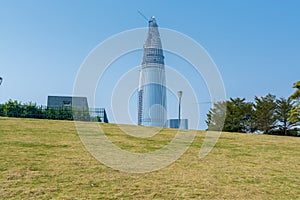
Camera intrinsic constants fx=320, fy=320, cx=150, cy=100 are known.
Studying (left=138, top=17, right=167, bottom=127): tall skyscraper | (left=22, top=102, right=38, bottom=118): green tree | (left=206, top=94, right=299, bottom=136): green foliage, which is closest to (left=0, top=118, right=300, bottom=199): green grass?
(left=138, top=17, right=167, bottom=127): tall skyscraper

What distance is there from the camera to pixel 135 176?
514cm

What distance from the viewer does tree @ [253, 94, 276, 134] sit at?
2530 cm

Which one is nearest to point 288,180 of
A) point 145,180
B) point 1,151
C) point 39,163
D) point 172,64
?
point 145,180

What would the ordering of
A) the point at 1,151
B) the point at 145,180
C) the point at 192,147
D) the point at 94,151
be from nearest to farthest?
the point at 145,180
the point at 1,151
the point at 94,151
the point at 192,147

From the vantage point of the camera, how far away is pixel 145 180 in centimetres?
495

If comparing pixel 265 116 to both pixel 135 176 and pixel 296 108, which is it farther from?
pixel 135 176

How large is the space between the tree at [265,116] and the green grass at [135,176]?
731 inches

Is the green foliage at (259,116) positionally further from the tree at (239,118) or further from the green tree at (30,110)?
the green tree at (30,110)

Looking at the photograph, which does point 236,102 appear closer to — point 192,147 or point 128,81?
point 192,147

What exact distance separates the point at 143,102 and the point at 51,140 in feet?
8.35

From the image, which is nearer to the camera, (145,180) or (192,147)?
(145,180)

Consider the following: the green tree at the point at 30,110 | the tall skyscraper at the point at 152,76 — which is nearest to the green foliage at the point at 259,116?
the green tree at the point at 30,110

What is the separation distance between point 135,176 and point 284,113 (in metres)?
22.9

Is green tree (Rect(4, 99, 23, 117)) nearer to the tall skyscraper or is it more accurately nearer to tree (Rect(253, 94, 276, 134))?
the tall skyscraper
